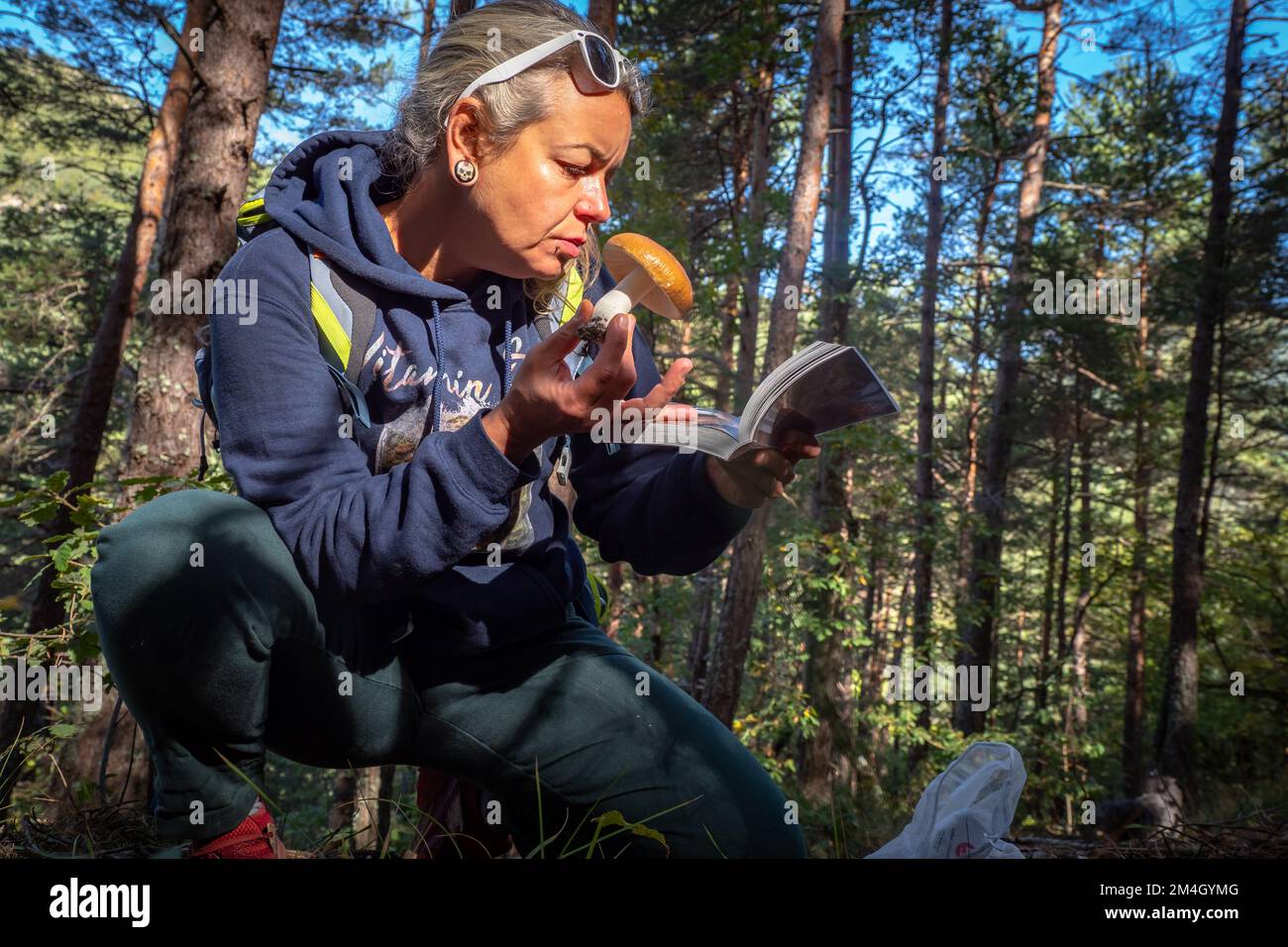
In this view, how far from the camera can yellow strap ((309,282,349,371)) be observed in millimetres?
1847

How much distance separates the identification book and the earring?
71 centimetres

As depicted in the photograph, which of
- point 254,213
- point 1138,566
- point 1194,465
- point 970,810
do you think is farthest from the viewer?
point 1138,566

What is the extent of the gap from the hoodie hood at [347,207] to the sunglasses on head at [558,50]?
346 millimetres

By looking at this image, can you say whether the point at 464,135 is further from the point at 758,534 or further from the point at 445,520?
the point at 758,534

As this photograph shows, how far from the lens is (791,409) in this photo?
5.90 ft

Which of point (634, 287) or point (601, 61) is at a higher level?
point (601, 61)

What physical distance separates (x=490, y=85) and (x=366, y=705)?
4.78 feet

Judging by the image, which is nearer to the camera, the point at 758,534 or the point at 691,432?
the point at 691,432

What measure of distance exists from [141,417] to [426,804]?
257 cm

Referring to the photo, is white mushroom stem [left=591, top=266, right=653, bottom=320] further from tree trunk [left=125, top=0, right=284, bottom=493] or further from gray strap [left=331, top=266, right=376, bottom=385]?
tree trunk [left=125, top=0, right=284, bottom=493]

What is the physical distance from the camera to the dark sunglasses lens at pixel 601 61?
6.45ft

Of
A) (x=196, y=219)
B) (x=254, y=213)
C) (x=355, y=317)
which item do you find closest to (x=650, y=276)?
(x=355, y=317)
